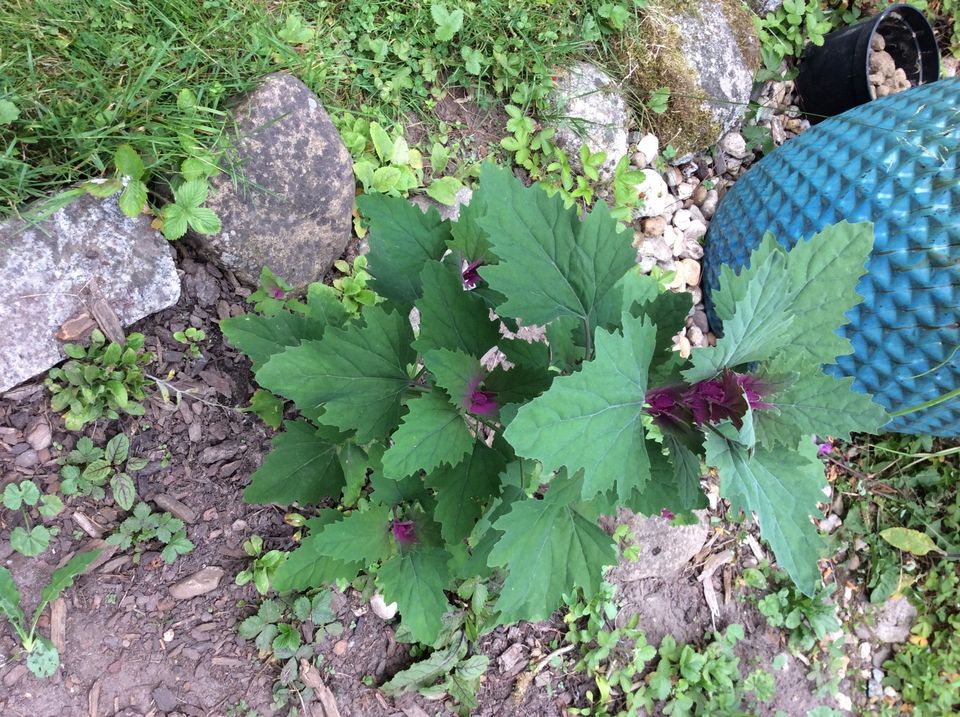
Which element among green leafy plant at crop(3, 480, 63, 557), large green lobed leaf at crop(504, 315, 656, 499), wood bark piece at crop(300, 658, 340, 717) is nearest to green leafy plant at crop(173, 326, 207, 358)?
green leafy plant at crop(3, 480, 63, 557)

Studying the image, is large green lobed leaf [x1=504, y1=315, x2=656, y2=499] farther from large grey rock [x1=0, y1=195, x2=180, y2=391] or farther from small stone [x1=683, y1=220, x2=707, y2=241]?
small stone [x1=683, y1=220, x2=707, y2=241]

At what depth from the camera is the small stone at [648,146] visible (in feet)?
9.46

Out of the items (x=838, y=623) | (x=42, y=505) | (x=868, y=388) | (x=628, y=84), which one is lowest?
(x=838, y=623)

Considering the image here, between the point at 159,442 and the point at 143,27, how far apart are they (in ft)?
4.18

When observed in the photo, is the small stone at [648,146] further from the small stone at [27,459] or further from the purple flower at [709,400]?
the small stone at [27,459]

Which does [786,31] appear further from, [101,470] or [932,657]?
[101,470]

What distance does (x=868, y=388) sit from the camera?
2.33 meters

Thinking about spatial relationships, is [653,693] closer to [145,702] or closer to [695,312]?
[695,312]

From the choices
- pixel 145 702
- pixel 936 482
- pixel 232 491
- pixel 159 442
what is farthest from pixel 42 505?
pixel 936 482

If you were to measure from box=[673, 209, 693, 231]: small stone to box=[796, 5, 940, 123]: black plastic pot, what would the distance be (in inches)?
36.2

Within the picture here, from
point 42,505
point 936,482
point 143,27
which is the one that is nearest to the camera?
point 42,505

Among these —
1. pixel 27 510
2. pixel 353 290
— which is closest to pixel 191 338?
pixel 353 290

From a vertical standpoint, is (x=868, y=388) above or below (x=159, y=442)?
above

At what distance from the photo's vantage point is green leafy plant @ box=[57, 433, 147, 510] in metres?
1.93
